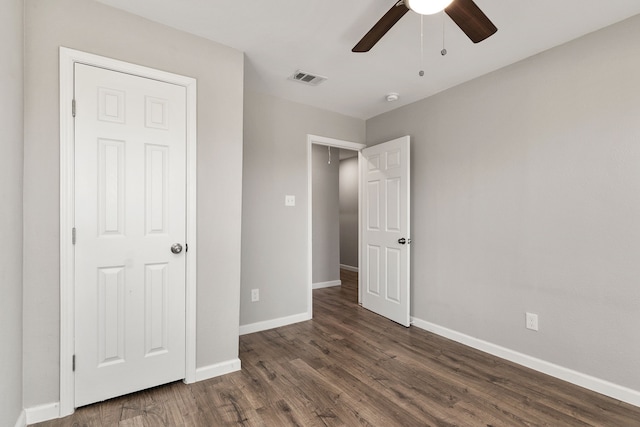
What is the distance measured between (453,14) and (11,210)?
2414 millimetres

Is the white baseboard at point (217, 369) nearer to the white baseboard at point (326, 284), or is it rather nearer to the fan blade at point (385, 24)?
the fan blade at point (385, 24)

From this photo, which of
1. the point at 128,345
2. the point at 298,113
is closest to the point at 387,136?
the point at 298,113

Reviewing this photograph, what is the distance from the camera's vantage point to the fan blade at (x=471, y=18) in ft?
4.74

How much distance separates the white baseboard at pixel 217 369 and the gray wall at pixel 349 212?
171 inches

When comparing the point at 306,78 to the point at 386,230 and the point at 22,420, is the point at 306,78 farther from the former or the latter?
the point at 22,420

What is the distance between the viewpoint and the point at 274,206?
3402 mm

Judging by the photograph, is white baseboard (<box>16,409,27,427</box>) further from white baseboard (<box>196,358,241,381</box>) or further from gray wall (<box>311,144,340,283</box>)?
gray wall (<box>311,144,340,283</box>)

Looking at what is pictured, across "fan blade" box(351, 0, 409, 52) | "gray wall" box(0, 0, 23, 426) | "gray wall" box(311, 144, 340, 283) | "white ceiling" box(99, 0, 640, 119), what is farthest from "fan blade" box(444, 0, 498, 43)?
"gray wall" box(311, 144, 340, 283)

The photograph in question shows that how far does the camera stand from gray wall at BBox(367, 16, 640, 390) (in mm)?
2047

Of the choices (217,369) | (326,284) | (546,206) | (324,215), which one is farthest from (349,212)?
(217,369)

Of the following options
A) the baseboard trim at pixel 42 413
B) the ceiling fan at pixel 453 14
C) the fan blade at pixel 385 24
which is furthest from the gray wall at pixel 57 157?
the ceiling fan at pixel 453 14

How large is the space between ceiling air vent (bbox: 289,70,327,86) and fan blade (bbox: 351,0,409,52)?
1.08m

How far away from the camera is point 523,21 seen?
2.04 meters

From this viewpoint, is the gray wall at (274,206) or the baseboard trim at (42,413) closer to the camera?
the baseboard trim at (42,413)
